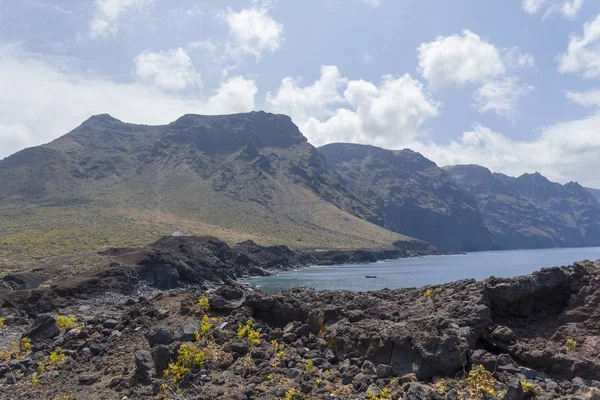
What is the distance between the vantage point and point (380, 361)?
508 inches

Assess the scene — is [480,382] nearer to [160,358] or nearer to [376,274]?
[160,358]

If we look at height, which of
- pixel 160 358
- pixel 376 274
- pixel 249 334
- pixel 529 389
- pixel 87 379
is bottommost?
pixel 376 274

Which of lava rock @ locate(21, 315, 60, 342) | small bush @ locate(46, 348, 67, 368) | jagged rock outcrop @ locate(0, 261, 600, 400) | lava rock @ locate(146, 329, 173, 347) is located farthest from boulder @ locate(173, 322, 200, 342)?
lava rock @ locate(21, 315, 60, 342)

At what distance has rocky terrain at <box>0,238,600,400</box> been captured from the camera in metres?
11.8

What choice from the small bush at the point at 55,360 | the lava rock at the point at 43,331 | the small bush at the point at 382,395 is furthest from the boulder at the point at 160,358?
the lava rock at the point at 43,331

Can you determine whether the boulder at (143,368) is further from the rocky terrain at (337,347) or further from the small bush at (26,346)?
the small bush at (26,346)

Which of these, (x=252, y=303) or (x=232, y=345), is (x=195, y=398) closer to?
(x=232, y=345)

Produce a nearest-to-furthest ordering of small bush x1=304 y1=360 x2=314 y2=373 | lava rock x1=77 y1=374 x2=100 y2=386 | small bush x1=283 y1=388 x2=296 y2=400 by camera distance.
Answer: small bush x1=283 y1=388 x2=296 y2=400, small bush x1=304 y1=360 x2=314 y2=373, lava rock x1=77 y1=374 x2=100 y2=386

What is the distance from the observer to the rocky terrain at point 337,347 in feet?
38.5

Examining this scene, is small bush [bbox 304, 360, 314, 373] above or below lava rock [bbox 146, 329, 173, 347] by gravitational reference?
below

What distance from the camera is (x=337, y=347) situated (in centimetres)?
1416

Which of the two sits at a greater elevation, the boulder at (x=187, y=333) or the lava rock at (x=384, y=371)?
the boulder at (x=187, y=333)

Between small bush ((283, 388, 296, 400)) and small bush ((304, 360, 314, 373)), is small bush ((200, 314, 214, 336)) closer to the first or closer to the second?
small bush ((304, 360, 314, 373))

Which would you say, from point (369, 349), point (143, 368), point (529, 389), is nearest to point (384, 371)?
point (369, 349)
